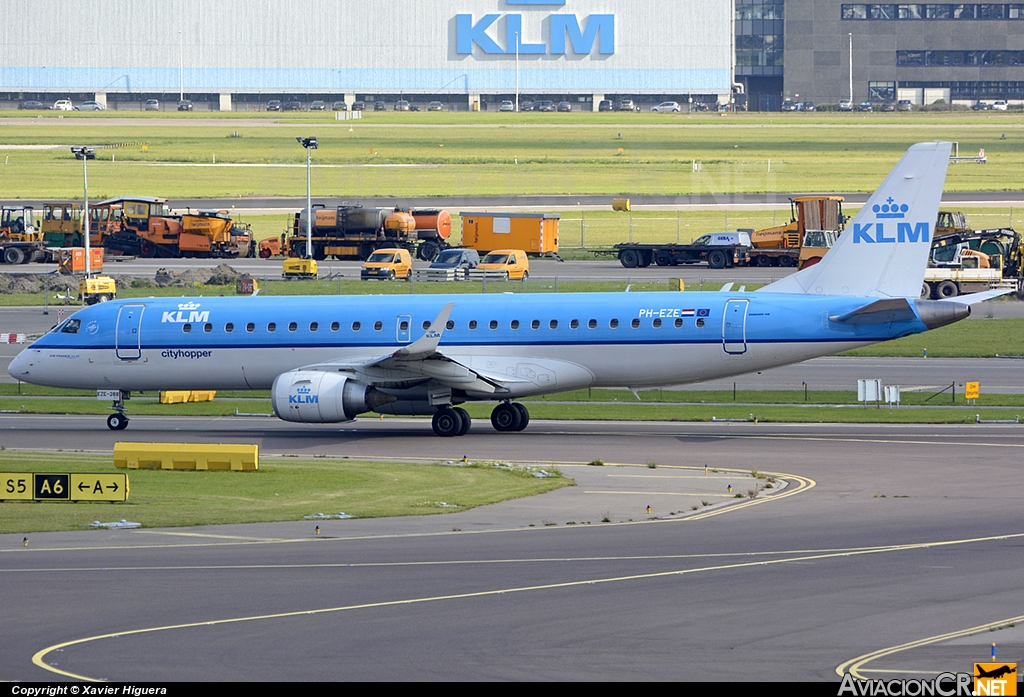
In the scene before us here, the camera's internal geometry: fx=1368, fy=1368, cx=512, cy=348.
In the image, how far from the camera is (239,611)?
18328mm

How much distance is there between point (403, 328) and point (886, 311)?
44.5 ft

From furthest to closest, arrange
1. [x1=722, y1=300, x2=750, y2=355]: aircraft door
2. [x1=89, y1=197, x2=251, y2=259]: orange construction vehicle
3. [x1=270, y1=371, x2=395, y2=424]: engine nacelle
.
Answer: [x1=89, y1=197, x2=251, y2=259]: orange construction vehicle < [x1=270, y1=371, x2=395, y2=424]: engine nacelle < [x1=722, y1=300, x2=750, y2=355]: aircraft door

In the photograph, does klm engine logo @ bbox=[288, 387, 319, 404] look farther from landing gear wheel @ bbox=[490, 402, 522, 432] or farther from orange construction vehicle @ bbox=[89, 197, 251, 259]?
orange construction vehicle @ bbox=[89, 197, 251, 259]

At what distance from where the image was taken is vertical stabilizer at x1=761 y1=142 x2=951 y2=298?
36.7 metres

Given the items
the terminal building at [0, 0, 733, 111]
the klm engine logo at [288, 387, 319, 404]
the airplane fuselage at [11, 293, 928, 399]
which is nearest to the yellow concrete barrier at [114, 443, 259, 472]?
the klm engine logo at [288, 387, 319, 404]

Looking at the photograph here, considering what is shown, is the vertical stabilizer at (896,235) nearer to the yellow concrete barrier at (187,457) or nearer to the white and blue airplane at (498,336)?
the white and blue airplane at (498,336)

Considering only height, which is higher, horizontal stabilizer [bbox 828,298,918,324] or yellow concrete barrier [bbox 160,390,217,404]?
horizontal stabilizer [bbox 828,298,918,324]

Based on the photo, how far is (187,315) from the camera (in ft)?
136

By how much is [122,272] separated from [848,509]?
6676 cm

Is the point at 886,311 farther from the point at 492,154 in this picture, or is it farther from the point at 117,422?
the point at 492,154

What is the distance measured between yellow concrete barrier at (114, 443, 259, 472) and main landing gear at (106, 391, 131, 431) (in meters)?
9.06

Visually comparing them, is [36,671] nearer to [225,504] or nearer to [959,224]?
[225,504]

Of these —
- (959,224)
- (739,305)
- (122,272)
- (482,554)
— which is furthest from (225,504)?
(959,224)

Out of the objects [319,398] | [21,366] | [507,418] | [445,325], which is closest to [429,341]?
[445,325]
